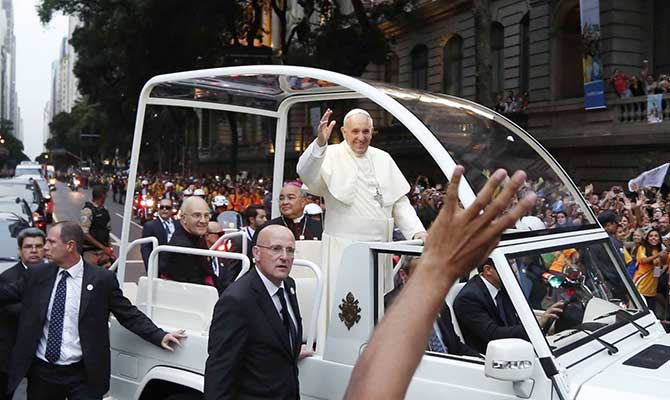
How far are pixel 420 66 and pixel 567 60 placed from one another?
990 cm

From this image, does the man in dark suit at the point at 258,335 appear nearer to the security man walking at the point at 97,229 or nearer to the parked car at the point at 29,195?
the security man walking at the point at 97,229

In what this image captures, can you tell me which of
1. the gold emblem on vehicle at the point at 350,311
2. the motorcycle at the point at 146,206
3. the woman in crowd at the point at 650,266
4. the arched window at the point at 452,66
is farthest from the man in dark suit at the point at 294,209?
the arched window at the point at 452,66

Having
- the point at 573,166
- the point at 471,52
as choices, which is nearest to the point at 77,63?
the point at 471,52

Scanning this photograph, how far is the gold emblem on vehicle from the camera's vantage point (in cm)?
418

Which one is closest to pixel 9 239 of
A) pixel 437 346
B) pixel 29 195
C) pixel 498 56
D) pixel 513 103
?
pixel 29 195

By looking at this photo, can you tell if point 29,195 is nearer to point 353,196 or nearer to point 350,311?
point 353,196

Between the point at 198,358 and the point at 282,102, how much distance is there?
8.44ft

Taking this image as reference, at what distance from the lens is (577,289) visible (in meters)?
4.36

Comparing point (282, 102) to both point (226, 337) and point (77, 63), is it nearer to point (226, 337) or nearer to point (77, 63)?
point (226, 337)

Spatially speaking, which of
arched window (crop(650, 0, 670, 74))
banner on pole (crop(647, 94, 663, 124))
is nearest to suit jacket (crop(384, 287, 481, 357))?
banner on pole (crop(647, 94, 663, 124))

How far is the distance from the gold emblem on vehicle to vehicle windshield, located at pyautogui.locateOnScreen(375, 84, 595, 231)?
90cm

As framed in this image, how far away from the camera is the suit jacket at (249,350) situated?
382cm

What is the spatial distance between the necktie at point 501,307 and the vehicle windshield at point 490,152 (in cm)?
58

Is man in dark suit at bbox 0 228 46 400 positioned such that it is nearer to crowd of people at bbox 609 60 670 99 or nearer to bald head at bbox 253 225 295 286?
bald head at bbox 253 225 295 286
